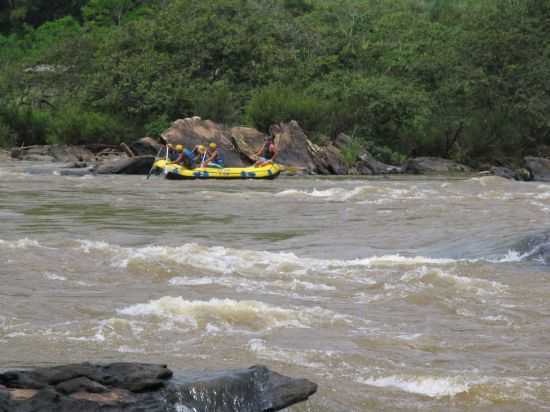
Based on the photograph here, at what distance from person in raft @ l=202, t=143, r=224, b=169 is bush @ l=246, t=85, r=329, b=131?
3.45 metres

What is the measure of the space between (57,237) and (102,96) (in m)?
26.2

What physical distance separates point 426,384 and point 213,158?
2322 cm

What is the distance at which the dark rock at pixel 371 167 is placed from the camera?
106 feet

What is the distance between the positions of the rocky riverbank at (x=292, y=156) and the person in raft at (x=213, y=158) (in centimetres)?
63

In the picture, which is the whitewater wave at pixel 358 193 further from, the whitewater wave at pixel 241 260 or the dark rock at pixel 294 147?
the whitewater wave at pixel 241 260


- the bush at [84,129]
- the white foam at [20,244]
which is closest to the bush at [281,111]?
the bush at [84,129]

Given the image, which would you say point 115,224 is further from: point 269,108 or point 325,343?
point 269,108

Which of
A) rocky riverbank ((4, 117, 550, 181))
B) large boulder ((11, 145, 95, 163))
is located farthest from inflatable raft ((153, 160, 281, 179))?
large boulder ((11, 145, 95, 163))

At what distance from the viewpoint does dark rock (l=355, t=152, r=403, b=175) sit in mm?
32438

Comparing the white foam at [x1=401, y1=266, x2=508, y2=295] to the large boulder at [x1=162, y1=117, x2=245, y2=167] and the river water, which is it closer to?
the river water

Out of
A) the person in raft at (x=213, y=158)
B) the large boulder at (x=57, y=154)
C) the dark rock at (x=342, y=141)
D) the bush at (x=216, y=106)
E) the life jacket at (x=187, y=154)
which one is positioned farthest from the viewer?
the bush at (x=216, y=106)

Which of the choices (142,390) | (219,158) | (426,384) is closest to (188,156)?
(219,158)

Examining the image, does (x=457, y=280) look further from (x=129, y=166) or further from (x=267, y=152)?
(x=267, y=152)

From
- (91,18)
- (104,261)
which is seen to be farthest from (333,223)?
(91,18)
